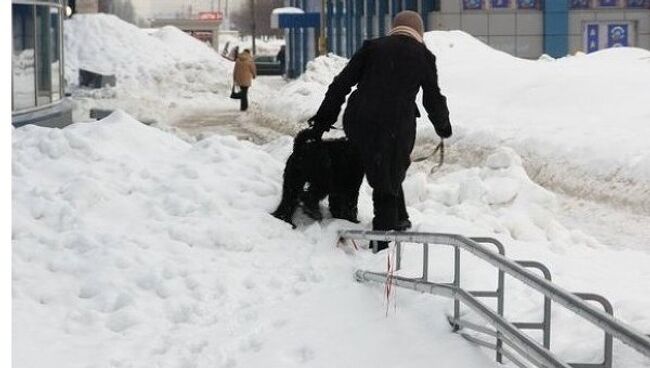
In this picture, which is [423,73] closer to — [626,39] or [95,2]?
[626,39]

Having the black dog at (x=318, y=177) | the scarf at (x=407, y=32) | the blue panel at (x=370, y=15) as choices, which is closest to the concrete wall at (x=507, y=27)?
the blue panel at (x=370, y=15)

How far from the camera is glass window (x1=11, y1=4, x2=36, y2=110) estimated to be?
53.3ft

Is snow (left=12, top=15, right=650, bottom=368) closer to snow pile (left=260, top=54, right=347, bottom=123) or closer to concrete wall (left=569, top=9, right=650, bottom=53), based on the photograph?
snow pile (left=260, top=54, right=347, bottom=123)

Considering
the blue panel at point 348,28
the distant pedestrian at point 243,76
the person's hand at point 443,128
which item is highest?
the blue panel at point 348,28

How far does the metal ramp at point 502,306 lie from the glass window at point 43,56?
1224 centimetres

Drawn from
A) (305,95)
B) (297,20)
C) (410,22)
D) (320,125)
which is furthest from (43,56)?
(297,20)

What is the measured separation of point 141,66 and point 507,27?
14.2m

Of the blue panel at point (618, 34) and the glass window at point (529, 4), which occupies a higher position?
the glass window at point (529, 4)

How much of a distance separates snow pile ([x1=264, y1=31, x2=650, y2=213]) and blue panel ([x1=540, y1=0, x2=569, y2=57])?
714 centimetres

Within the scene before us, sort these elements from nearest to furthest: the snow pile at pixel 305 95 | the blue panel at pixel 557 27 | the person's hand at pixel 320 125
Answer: the person's hand at pixel 320 125 → the snow pile at pixel 305 95 → the blue panel at pixel 557 27

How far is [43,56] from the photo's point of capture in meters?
17.9

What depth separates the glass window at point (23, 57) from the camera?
16.2m

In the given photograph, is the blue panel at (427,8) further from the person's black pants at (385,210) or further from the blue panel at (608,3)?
the person's black pants at (385,210)

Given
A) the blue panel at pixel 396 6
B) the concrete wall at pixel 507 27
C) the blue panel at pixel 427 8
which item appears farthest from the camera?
the blue panel at pixel 396 6
